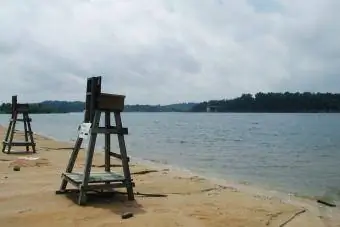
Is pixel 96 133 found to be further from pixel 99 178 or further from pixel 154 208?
pixel 154 208

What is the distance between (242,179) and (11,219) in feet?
36.3

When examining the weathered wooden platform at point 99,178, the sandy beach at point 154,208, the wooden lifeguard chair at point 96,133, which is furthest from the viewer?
the weathered wooden platform at point 99,178

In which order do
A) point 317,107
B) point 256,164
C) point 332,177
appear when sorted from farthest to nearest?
→ point 317,107 → point 256,164 → point 332,177

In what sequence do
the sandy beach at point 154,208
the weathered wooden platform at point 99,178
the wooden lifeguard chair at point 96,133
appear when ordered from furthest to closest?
the weathered wooden platform at point 99,178 → the wooden lifeguard chair at point 96,133 → the sandy beach at point 154,208

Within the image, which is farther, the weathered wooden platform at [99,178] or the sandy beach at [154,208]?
the weathered wooden platform at [99,178]

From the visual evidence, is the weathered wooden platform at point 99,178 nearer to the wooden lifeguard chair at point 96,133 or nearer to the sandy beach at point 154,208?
the wooden lifeguard chair at point 96,133

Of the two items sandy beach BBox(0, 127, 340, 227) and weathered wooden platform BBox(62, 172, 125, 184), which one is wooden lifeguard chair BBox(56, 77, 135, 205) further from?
sandy beach BBox(0, 127, 340, 227)

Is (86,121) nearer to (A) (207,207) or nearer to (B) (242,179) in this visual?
(A) (207,207)

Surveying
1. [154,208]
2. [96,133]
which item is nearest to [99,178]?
[96,133]

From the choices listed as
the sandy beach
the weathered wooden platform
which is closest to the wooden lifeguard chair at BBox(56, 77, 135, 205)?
the weathered wooden platform

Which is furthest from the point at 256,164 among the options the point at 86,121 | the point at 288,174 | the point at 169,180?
the point at 86,121

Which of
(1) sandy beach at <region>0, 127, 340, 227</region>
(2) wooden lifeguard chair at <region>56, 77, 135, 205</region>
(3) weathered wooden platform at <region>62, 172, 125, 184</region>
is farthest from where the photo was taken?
(3) weathered wooden platform at <region>62, 172, 125, 184</region>

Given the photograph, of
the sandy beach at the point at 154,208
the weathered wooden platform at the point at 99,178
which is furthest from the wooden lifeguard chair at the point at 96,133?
the sandy beach at the point at 154,208

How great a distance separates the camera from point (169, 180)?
1312 centimetres
